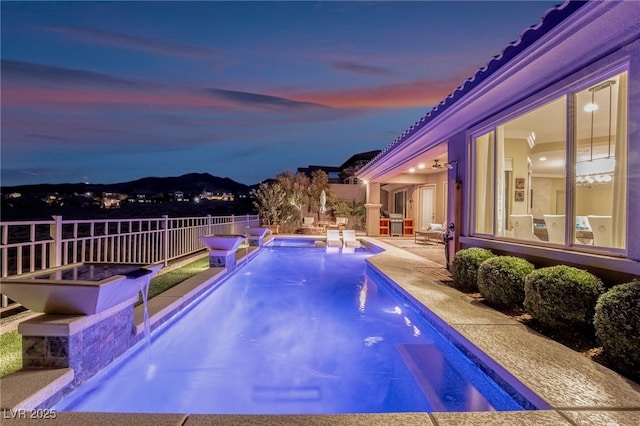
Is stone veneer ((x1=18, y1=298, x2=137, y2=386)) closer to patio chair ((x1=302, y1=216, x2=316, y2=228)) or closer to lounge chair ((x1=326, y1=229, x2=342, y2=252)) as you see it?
lounge chair ((x1=326, y1=229, x2=342, y2=252))

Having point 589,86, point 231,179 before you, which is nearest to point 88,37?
point 589,86

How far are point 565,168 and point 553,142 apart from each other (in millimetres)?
4894

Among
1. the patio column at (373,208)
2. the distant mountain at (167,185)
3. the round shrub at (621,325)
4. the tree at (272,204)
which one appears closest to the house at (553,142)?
the round shrub at (621,325)

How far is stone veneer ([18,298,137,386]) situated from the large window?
4785mm

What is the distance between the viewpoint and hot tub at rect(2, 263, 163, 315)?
2.42 metres

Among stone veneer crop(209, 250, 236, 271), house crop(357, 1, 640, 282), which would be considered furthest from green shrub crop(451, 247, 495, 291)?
stone veneer crop(209, 250, 236, 271)

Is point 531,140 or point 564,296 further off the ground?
point 531,140

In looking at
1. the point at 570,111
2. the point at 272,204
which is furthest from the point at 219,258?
the point at 272,204

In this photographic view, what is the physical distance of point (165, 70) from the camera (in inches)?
596

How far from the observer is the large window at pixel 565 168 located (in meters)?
3.58

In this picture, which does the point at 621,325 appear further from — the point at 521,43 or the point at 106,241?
the point at 106,241

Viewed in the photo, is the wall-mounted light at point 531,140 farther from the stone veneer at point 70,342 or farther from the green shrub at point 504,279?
the stone veneer at point 70,342

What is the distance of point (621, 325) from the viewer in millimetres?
2482

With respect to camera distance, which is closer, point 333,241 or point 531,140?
point 531,140
